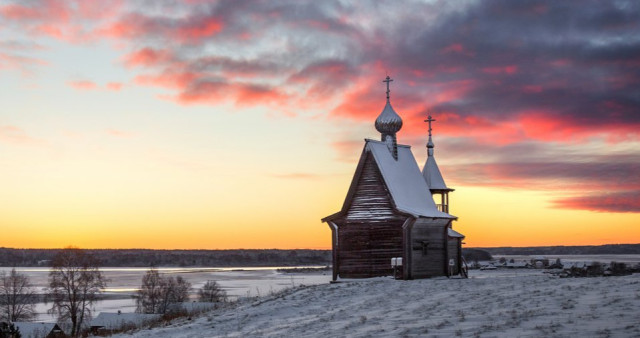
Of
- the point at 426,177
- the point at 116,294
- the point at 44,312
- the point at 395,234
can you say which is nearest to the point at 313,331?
the point at 395,234

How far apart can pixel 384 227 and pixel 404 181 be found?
13.1 feet

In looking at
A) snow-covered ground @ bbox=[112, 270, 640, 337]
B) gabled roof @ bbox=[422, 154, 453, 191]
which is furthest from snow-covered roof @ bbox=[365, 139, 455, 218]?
snow-covered ground @ bbox=[112, 270, 640, 337]

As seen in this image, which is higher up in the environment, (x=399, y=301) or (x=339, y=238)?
(x=339, y=238)

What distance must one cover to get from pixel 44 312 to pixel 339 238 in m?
73.2

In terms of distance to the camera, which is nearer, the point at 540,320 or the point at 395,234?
the point at 540,320

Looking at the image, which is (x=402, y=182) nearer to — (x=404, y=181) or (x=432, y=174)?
(x=404, y=181)

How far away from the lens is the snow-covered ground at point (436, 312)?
650 inches

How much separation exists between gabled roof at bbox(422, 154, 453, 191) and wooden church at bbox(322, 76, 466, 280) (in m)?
7.73

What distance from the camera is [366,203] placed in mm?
40031

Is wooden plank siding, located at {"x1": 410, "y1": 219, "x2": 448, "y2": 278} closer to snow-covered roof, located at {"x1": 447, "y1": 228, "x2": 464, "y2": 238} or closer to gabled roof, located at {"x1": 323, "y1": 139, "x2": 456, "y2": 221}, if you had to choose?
gabled roof, located at {"x1": 323, "y1": 139, "x2": 456, "y2": 221}

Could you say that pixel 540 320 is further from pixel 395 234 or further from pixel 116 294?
pixel 116 294

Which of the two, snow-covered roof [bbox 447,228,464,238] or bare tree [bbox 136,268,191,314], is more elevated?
snow-covered roof [bbox 447,228,464,238]

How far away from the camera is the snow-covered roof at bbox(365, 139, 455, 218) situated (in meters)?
39.8

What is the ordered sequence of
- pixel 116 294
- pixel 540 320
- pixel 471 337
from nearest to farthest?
pixel 471 337
pixel 540 320
pixel 116 294
